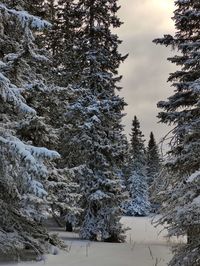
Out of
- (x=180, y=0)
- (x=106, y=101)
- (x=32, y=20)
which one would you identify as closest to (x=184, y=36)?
(x=180, y=0)

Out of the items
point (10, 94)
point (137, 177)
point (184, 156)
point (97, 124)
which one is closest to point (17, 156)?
point (10, 94)

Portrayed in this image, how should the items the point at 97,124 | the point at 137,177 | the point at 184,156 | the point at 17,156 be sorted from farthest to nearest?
the point at 137,177
the point at 97,124
the point at 184,156
the point at 17,156

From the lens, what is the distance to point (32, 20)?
9391 millimetres

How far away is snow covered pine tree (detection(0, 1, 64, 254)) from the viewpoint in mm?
9000

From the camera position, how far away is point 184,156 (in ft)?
35.0

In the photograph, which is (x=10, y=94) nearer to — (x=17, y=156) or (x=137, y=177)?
(x=17, y=156)

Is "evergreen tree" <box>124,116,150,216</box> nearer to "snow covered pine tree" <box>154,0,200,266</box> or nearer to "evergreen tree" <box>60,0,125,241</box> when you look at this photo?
"evergreen tree" <box>60,0,125,241</box>

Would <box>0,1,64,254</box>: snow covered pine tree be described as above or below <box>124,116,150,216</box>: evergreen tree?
below

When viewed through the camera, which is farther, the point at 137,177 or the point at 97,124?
the point at 137,177

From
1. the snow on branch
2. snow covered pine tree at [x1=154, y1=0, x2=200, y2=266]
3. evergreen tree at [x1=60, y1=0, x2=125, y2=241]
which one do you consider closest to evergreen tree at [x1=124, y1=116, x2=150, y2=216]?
evergreen tree at [x1=60, y1=0, x2=125, y2=241]

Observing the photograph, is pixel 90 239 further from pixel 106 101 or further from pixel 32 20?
pixel 32 20

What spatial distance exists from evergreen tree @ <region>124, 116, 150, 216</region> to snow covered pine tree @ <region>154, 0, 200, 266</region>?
48238 millimetres

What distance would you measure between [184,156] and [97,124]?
9.55 metres

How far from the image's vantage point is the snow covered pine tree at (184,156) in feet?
30.0
